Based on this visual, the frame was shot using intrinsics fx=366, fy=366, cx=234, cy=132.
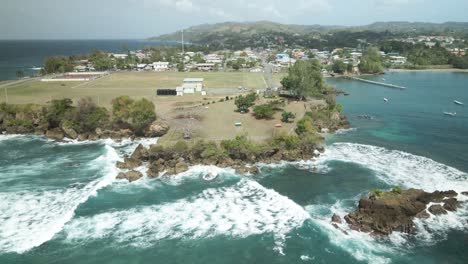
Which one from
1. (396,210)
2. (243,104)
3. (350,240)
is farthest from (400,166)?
(243,104)

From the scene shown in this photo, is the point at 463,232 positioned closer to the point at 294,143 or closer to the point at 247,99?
the point at 294,143

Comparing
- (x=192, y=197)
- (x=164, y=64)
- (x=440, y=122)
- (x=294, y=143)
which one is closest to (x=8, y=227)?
(x=192, y=197)

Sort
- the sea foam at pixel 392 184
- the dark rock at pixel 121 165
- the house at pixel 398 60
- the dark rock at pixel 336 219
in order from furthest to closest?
the house at pixel 398 60, the dark rock at pixel 121 165, the dark rock at pixel 336 219, the sea foam at pixel 392 184

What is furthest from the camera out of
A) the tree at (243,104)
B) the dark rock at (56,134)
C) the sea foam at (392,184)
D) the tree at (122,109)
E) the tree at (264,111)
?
the tree at (243,104)

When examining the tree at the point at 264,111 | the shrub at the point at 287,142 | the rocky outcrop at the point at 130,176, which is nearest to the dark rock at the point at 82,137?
the rocky outcrop at the point at 130,176

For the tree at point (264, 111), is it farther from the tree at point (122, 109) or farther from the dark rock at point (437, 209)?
the dark rock at point (437, 209)

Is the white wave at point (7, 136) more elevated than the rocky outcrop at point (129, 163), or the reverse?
the white wave at point (7, 136)

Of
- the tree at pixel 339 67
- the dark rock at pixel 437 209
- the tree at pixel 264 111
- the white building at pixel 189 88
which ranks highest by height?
the tree at pixel 339 67
